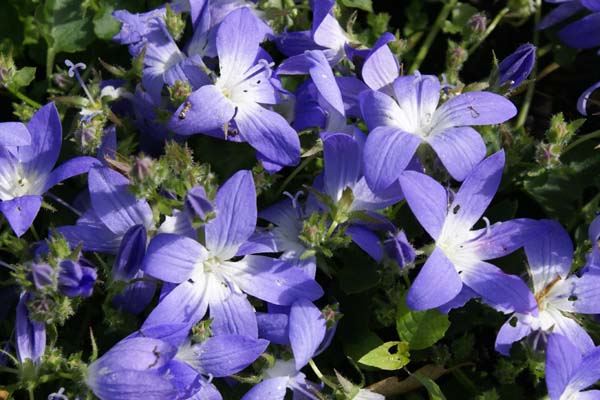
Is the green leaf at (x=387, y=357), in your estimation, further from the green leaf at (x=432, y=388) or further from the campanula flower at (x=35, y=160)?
the campanula flower at (x=35, y=160)

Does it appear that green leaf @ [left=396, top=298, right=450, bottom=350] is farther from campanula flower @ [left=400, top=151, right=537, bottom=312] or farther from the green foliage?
the green foliage

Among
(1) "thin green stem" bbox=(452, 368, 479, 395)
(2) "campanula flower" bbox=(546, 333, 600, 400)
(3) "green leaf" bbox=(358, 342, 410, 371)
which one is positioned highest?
(2) "campanula flower" bbox=(546, 333, 600, 400)

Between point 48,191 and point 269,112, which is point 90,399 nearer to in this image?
point 48,191

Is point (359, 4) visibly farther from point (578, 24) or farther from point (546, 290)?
point (546, 290)

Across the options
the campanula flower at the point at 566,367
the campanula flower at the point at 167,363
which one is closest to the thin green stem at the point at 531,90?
the campanula flower at the point at 566,367

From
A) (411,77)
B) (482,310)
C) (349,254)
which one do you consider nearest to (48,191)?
(349,254)

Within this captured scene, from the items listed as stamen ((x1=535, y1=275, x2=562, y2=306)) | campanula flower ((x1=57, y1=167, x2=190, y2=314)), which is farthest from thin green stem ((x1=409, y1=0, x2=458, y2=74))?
campanula flower ((x1=57, y1=167, x2=190, y2=314))
